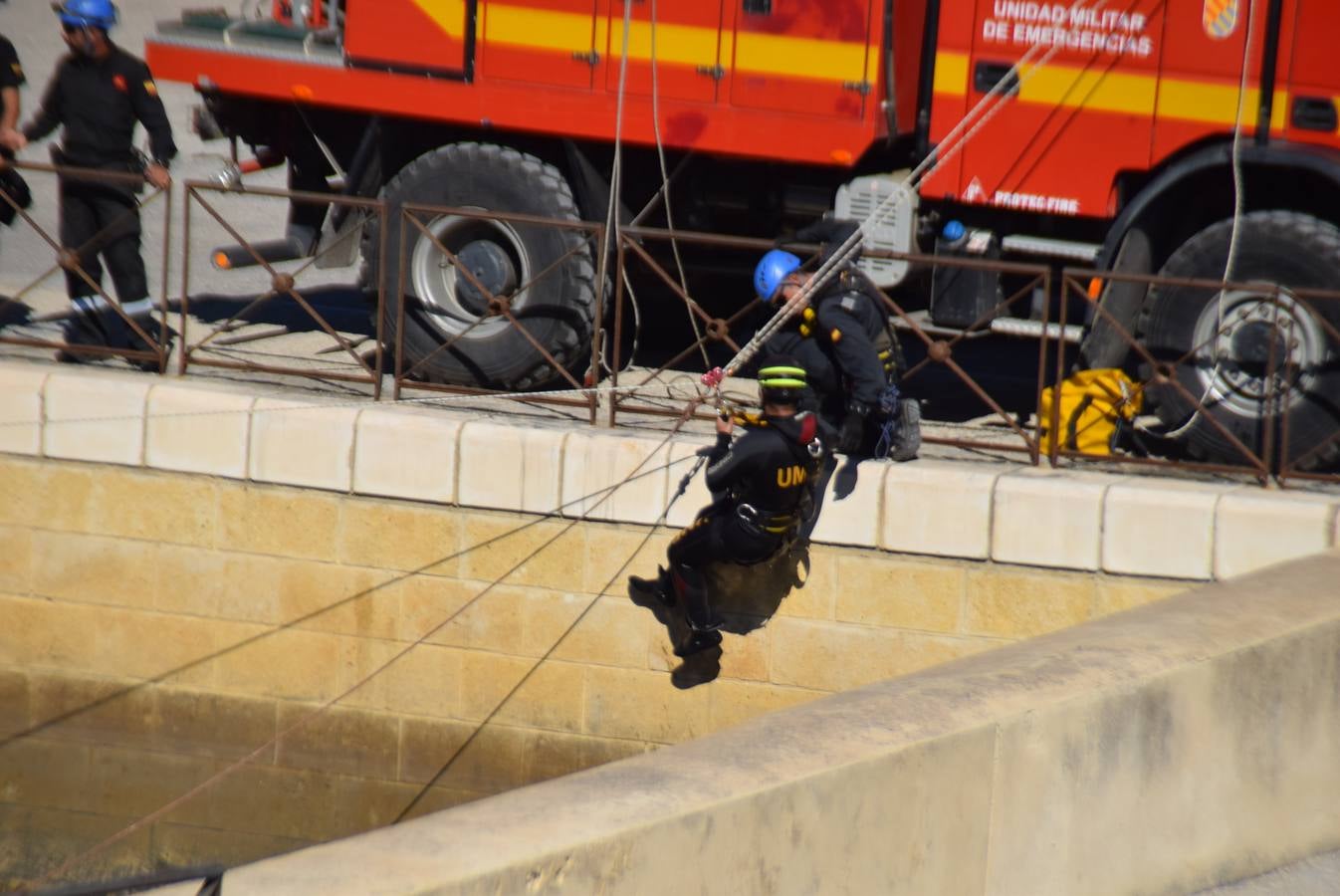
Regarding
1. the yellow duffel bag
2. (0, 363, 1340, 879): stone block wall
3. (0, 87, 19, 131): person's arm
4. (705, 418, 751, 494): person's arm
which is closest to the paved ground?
(0, 363, 1340, 879): stone block wall

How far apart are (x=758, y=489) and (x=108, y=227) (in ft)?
12.7

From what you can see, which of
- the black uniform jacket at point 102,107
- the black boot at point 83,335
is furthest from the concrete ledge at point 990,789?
the black uniform jacket at point 102,107

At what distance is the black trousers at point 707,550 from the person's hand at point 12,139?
4.27 meters

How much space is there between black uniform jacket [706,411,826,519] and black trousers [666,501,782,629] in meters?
0.09

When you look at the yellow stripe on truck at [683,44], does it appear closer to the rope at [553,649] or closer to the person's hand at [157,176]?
the person's hand at [157,176]

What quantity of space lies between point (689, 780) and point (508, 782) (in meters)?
3.33

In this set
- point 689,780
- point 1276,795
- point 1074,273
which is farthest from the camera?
point 1074,273

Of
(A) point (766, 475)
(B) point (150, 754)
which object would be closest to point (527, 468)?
(A) point (766, 475)

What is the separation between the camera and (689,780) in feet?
12.7

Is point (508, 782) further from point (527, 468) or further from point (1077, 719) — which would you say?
point (1077, 719)

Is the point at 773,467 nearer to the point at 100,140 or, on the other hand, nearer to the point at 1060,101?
the point at 1060,101

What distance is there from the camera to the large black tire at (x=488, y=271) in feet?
26.5

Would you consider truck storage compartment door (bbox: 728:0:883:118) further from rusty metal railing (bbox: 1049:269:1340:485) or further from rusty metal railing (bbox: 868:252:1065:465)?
rusty metal railing (bbox: 1049:269:1340:485)

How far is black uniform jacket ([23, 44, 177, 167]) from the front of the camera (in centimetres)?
806
